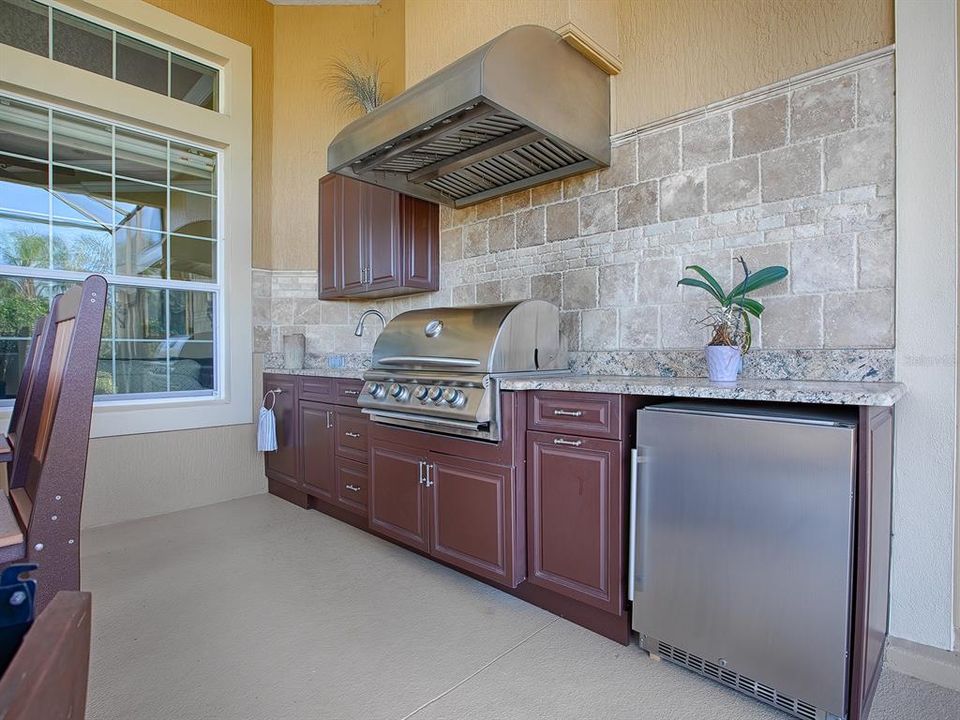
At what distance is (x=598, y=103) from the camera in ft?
8.29

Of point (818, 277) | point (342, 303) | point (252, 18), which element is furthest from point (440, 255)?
point (252, 18)

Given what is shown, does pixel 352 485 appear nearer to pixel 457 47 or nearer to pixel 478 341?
pixel 478 341

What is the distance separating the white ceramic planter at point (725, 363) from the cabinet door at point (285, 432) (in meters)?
2.76

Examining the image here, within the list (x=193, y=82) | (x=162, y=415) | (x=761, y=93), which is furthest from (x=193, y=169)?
(x=761, y=93)

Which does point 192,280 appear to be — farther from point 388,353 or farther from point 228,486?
point 388,353

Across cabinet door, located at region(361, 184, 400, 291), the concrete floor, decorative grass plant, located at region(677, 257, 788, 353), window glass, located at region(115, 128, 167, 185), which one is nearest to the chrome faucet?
cabinet door, located at region(361, 184, 400, 291)

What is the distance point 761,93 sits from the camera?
6.97 ft

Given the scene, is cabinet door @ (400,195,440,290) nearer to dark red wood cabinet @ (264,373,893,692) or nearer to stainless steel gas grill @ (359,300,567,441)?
stainless steel gas grill @ (359,300,567,441)

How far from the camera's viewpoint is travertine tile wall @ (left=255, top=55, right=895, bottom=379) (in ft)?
6.17

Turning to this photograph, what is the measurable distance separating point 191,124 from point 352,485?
2.85 metres

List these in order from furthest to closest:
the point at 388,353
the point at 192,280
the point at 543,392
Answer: the point at 192,280 < the point at 388,353 < the point at 543,392

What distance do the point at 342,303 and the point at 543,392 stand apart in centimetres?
262

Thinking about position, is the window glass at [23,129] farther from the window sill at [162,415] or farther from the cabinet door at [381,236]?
the cabinet door at [381,236]

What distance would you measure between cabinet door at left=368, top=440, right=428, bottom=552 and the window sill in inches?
70.4
